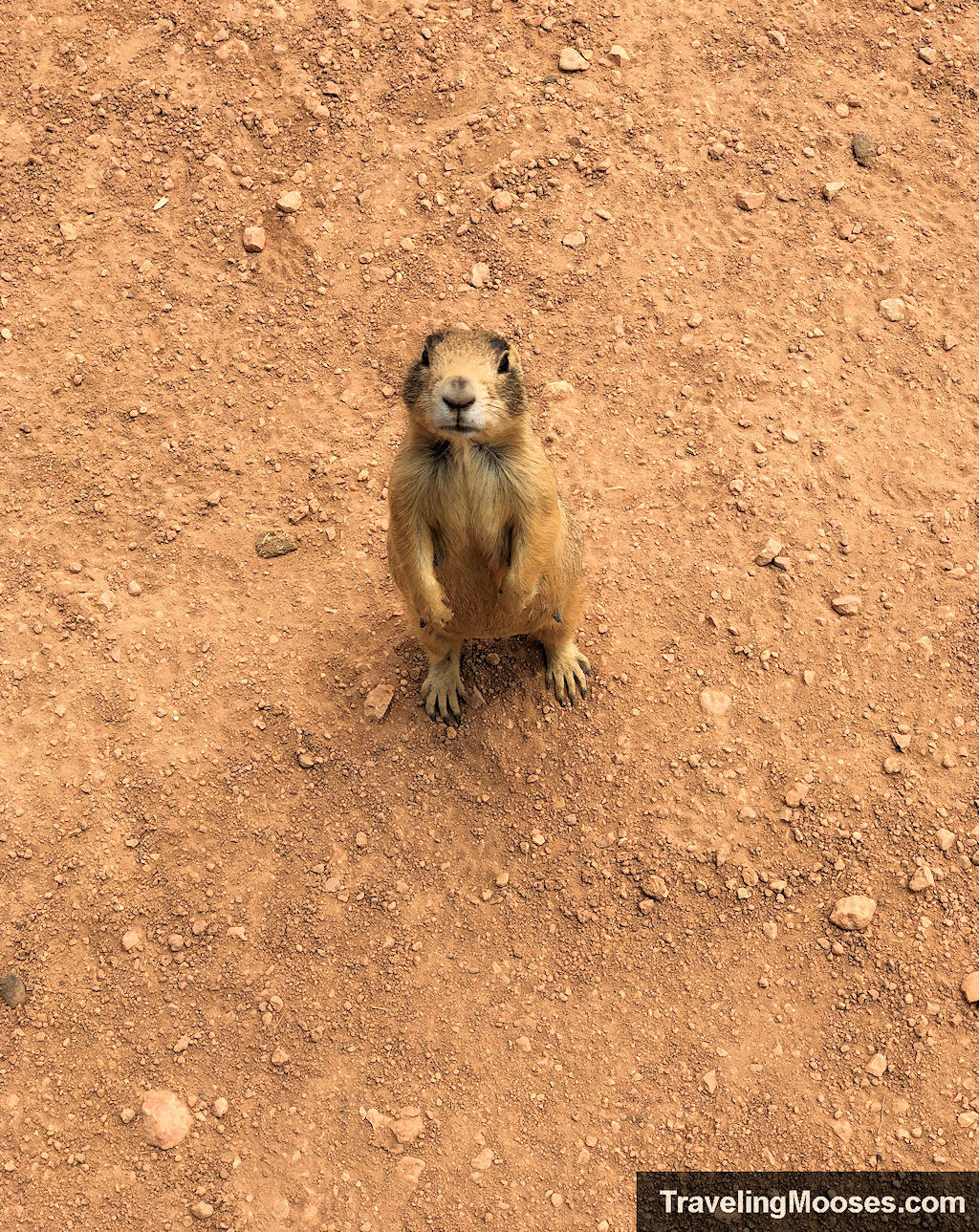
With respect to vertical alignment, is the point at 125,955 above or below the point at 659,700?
below

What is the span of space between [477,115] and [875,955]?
6.05m

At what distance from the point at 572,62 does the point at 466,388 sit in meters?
4.85

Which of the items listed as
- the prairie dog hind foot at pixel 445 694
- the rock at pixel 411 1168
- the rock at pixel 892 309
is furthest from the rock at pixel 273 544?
the rock at pixel 892 309

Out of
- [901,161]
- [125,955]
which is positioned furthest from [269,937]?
[901,161]

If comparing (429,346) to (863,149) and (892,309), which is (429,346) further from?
(863,149)

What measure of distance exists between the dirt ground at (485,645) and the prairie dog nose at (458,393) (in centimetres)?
209

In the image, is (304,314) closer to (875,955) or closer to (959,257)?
(959,257)

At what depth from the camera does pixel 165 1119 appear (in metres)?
4.64

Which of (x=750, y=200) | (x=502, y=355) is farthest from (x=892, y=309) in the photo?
(x=502, y=355)

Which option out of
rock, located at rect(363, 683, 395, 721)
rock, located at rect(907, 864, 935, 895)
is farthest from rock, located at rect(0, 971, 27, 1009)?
rock, located at rect(907, 864, 935, 895)

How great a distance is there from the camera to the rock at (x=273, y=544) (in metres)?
6.14

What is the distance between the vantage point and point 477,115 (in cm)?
725

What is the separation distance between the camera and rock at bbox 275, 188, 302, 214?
23.3 ft

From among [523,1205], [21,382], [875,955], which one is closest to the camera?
[523,1205]
